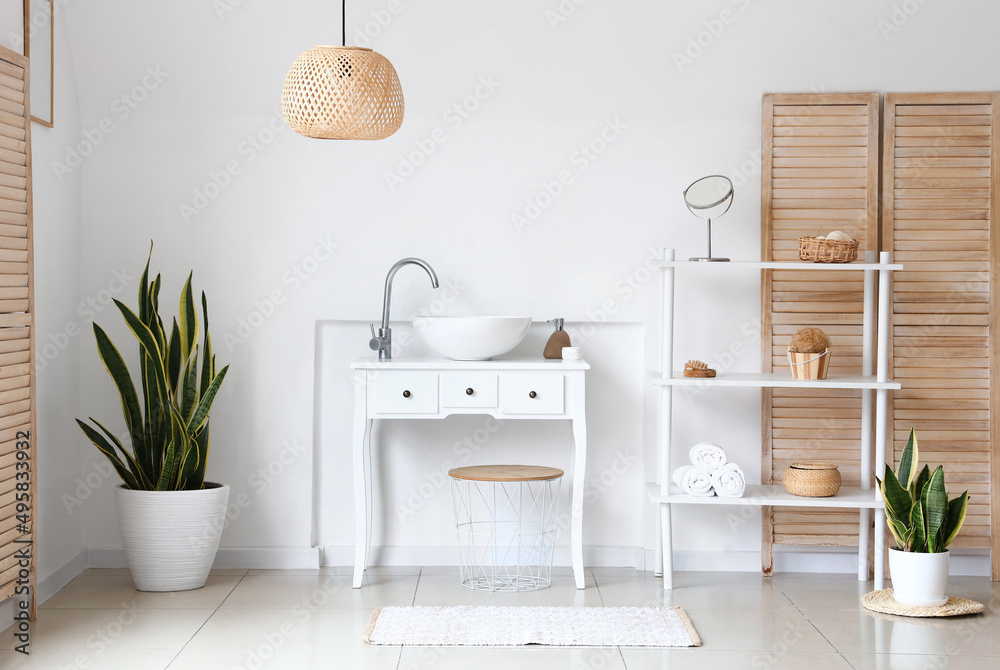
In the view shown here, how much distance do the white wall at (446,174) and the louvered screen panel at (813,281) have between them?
80 millimetres

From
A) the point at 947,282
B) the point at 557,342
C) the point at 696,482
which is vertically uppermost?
the point at 947,282

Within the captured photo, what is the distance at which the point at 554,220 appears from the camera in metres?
3.72

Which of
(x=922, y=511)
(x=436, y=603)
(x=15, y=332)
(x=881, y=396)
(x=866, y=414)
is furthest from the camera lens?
(x=866, y=414)


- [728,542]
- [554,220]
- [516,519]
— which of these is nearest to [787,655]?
[728,542]

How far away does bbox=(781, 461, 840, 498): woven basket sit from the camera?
3406 millimetres

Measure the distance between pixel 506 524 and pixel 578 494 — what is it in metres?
0.45

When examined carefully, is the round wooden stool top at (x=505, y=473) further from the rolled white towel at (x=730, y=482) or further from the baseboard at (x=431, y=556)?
the rolled white towel at (x=730, y=482)

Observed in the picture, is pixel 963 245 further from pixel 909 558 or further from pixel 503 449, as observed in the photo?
pixel 503 449

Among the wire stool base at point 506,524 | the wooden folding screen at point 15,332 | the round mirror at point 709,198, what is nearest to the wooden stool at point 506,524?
the wire stool base at point 506,524

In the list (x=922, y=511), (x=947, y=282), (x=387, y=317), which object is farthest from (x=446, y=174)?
(x=922, y=511)

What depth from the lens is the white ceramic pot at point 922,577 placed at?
312 centimetres

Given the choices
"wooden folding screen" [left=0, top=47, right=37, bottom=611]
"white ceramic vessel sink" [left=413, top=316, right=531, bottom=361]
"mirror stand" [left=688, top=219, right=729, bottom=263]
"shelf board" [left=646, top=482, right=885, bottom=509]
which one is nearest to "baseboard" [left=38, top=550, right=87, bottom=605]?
"wooden folding screen" [left=0, top=47, right=37, bottom=611]

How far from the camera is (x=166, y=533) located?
11.0ft

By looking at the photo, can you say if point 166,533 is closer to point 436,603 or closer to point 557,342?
point 436,603
